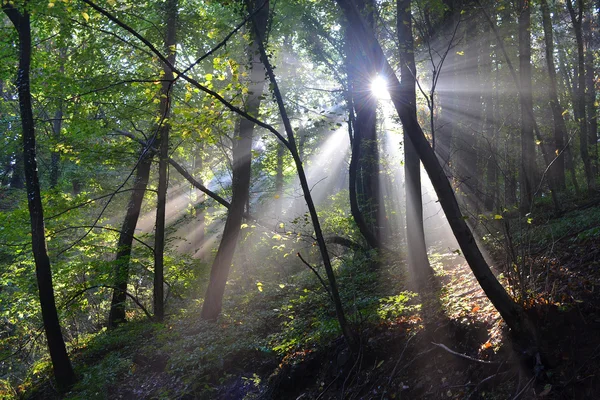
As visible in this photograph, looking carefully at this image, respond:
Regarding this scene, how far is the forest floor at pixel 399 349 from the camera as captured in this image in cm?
368

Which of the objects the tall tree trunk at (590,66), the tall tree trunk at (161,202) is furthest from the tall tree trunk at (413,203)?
the tall tree trunk at (590,66)

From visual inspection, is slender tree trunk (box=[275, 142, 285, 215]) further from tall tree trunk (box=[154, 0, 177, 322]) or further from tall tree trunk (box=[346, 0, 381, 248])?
tall tree trunk (box=[154, 0, 177, 322])

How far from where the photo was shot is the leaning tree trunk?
3766mm

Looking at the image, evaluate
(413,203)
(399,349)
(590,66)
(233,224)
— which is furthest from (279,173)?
(399,349)

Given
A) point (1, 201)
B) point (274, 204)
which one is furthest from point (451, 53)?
point (1, 201)

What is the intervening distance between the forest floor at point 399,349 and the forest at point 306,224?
30 millimetres

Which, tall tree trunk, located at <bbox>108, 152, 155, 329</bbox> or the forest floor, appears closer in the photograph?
the forest floor

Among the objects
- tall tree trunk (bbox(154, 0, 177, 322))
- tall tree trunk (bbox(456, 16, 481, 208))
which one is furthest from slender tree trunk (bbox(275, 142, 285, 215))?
tall tree trunk (bbox(456, 16, 481, 208))

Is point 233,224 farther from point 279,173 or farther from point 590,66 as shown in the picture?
point 590,66

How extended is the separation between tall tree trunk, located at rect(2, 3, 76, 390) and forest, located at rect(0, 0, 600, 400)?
37mm

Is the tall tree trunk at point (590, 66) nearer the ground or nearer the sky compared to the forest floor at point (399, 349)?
nearer the sky

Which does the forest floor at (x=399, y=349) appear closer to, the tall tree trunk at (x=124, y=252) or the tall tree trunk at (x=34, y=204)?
the tall tree trunk at (x=34, y=204)

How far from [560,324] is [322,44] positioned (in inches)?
447

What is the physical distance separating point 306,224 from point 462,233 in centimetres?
425
